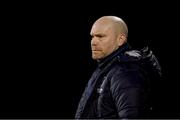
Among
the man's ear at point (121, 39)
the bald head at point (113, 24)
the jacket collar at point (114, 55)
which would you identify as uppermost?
the bald head at point (113, 24)

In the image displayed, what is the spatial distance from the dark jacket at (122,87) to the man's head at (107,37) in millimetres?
35

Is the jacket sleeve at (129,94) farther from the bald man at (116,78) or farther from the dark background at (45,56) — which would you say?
the dark background at (45,56)

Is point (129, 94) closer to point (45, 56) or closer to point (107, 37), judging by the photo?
point (107, 37)

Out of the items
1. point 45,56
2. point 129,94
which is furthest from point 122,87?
point 45,56

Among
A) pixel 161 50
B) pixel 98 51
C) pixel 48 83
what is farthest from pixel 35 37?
pixel 98 51

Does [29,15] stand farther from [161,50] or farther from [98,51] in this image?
[98,51]

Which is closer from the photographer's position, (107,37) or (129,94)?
(129,94)

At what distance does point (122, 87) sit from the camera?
173 cm

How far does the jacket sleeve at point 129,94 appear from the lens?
170 cm

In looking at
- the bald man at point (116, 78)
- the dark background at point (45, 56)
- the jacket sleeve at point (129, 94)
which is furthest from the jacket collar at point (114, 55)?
the dark background at point (45, 56)

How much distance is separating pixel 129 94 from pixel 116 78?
0.11 metres

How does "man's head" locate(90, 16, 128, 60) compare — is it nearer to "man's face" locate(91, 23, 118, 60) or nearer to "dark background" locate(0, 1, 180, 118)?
"man's face" locate(91, 23, 118, 60)

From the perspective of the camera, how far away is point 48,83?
3.44 metres

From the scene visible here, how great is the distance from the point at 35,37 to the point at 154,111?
1805 millimetres
